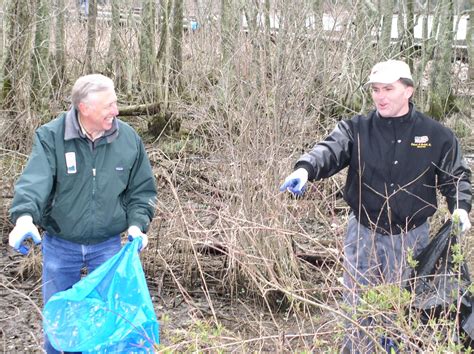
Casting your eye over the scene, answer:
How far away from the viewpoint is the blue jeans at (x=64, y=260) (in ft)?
12.3

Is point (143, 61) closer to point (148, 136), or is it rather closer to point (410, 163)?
point (148, 136)

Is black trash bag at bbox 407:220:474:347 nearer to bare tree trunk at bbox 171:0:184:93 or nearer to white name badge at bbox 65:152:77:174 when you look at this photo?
white name badge at bbox 65:152:77:174

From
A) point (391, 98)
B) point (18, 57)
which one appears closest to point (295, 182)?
point (391, 98)

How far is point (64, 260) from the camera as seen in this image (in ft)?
12.3

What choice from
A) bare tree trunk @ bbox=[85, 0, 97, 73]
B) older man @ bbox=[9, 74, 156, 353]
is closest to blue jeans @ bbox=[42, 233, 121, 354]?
older man @ bbox=[9, 74, 156, 353]

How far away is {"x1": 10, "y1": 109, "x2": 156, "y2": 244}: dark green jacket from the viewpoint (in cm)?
366

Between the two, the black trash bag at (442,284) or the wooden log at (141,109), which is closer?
the black trash bag at (442,284)

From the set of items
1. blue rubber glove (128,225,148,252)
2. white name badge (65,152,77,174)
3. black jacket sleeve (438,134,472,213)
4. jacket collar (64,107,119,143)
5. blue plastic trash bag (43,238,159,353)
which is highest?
jacket collar (64,107,119,143)

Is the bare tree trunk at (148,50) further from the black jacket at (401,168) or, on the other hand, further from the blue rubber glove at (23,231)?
the blue rubber glove at (23,231)

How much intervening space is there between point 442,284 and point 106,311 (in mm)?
1506

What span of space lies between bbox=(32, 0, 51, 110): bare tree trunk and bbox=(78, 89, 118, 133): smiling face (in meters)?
4.17

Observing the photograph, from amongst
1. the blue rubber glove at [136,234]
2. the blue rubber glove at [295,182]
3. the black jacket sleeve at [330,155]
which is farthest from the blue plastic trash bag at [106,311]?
the black jacket sleeve at [330,155]

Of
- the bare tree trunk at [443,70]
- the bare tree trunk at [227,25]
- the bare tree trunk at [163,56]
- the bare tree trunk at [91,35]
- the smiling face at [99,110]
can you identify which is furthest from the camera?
the bare tree trunk at [443,70]

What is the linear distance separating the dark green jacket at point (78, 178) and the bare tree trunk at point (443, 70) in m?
7.07
